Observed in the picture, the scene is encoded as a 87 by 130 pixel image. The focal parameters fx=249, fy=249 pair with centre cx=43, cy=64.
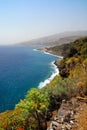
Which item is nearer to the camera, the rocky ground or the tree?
the rocky ground

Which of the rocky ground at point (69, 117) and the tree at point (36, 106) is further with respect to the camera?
the tree at point (36, 106)

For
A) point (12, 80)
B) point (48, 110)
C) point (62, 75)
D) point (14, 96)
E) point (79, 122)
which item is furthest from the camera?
point (12, 80)

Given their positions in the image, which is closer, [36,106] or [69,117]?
[69,117]

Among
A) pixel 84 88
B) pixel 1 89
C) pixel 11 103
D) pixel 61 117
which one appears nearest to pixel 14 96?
pixel 11 103

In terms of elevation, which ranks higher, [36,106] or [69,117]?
[69,117]

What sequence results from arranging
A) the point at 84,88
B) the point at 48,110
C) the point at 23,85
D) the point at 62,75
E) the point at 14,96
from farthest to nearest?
1. the point at 23,85
2. the point at 62,75
3. the point at 14,96
4. the point at 48,110
5. the point at 84,88

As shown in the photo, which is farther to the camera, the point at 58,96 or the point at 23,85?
the point at 23,85

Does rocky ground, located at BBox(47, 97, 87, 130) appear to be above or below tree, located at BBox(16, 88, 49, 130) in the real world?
above

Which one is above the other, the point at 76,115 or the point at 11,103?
the point at 76,115

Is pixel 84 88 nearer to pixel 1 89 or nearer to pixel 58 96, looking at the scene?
pixel 58 96

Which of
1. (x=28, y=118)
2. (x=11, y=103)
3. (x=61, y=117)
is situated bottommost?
(x=11, y=103)

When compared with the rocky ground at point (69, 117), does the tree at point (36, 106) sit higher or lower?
lower
